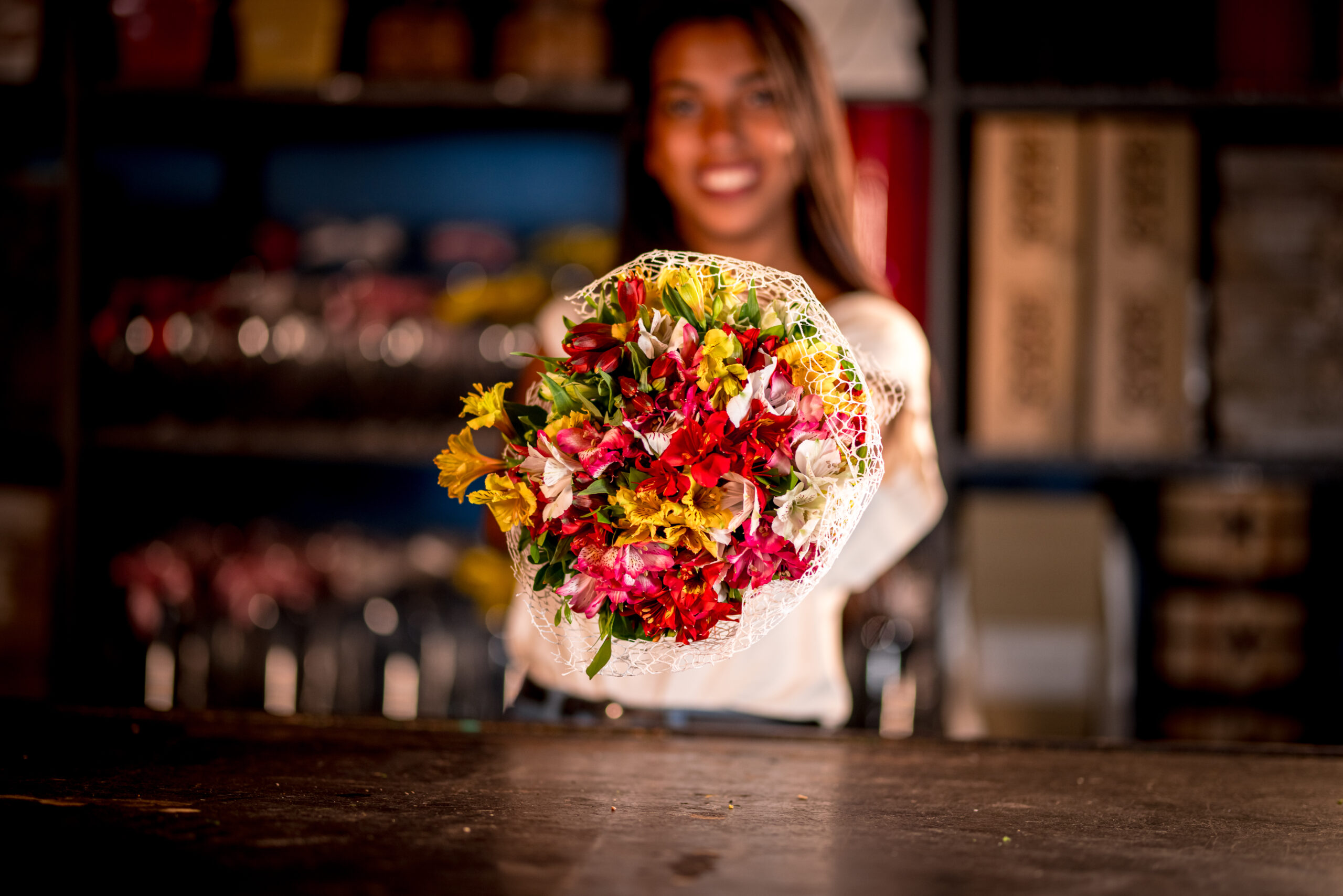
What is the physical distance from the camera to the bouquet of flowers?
30.2 inches

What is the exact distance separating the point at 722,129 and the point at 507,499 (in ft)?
1.89

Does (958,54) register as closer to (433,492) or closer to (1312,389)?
(1312,389)

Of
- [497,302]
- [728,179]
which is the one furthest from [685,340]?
[497,302]

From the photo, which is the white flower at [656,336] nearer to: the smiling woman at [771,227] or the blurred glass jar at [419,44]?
the smiling woman at [771,227]

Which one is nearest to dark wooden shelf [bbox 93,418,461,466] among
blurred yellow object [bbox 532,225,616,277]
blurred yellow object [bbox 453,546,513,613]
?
blurred yellow object [bbox 453,546,513,613]

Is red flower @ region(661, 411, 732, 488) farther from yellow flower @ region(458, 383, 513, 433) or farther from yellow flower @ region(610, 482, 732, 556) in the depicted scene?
yellow flower @ region(458, 383, 513, 433)

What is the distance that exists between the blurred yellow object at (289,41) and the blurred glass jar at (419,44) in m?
0.09

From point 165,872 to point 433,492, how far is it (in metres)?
1.55

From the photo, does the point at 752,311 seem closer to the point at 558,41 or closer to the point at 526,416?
the point at 526,416


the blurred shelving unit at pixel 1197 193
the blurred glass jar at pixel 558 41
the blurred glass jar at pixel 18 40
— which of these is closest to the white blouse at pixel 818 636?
the blurred shelving unit at pixel 1197 193

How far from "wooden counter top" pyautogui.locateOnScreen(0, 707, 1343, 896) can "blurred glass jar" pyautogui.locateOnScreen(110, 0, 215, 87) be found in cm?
117

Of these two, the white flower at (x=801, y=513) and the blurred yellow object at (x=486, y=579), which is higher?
the white flower at (x=801, y=513)

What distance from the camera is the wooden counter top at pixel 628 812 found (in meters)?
0.68

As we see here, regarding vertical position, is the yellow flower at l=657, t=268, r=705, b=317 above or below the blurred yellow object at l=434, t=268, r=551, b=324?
below
